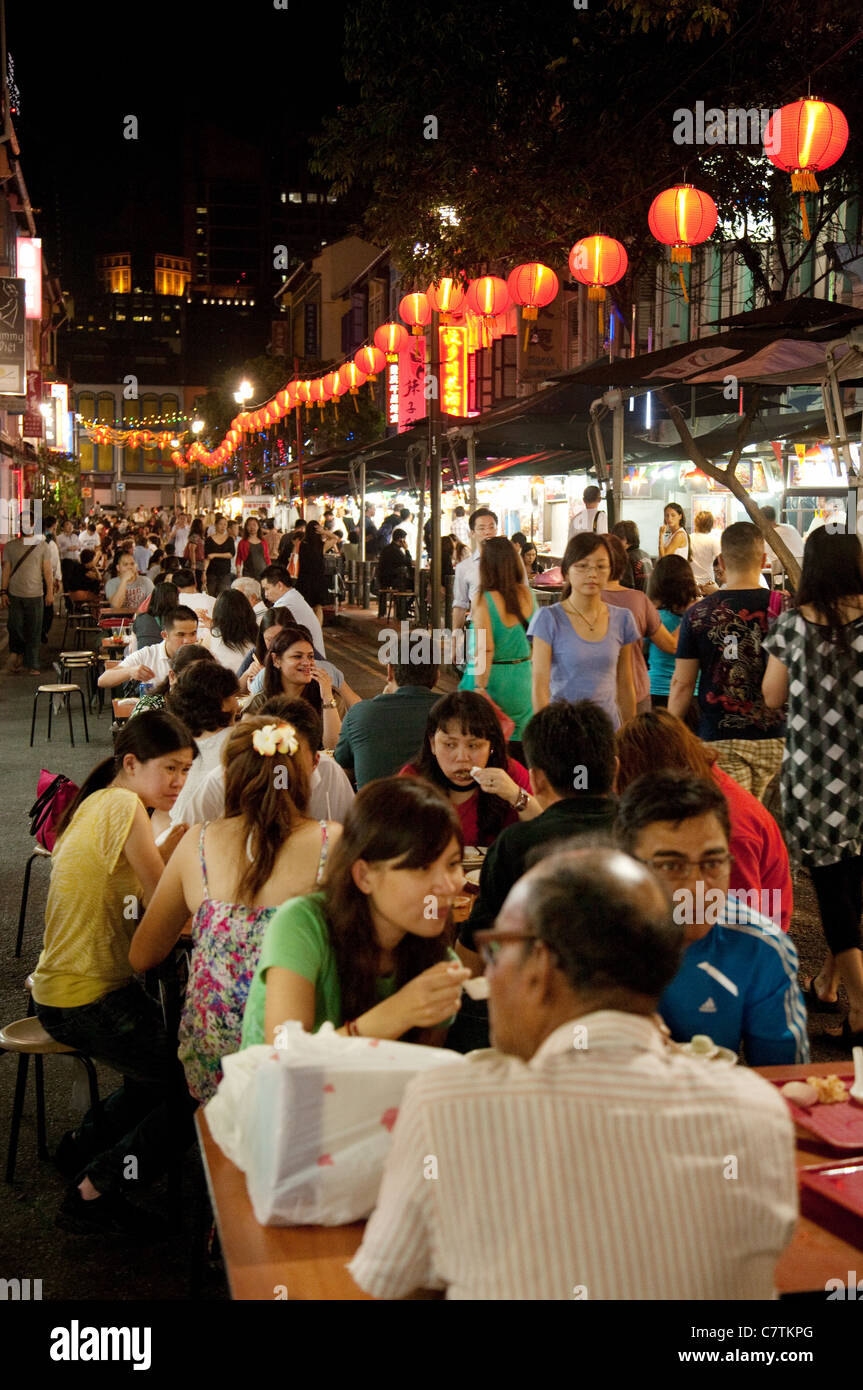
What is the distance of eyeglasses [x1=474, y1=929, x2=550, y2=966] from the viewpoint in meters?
1.86

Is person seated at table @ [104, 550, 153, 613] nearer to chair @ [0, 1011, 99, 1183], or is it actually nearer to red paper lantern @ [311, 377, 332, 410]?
red paper lantern @ [311, 377, 332, 410]

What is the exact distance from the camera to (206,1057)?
3.71m

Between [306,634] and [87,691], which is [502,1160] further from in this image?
[87,691]

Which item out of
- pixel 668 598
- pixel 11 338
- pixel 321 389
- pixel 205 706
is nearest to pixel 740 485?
pixel 668 598

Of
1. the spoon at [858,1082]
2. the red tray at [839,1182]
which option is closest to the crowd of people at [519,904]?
the spoon at [858,1082]

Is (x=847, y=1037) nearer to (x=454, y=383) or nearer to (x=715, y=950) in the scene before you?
(x=715, y=950)

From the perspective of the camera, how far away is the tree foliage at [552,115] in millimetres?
13016

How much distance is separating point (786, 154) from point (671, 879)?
7534mm

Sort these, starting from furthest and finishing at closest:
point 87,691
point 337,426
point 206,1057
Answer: point 337,426
point 87,691
point 206,1057

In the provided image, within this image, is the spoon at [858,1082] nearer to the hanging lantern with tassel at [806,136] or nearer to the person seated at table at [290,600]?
the person seated at table at [290,600]

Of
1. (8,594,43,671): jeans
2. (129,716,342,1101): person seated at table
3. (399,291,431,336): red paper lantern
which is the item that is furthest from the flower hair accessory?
(8,594,43,671): jeans

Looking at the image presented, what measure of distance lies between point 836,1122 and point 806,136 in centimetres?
794

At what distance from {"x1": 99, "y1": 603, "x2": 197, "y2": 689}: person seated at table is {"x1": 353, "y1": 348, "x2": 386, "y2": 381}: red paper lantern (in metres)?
12.4
